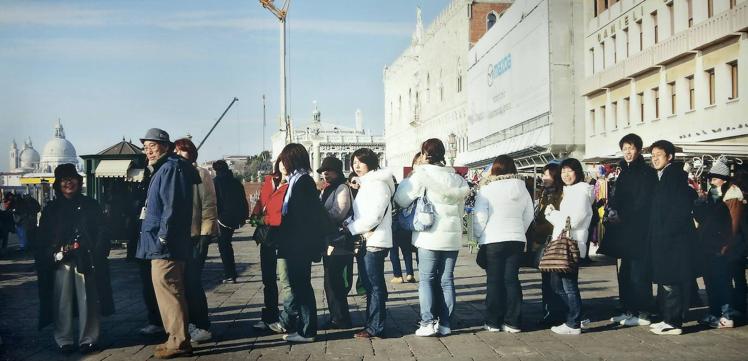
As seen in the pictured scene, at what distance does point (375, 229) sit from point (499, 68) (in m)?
40.6

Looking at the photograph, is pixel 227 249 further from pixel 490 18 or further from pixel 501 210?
pixel 490 18

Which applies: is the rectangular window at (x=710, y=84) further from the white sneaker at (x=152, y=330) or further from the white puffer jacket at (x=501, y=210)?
the white sneaker at (x=152, y=330)

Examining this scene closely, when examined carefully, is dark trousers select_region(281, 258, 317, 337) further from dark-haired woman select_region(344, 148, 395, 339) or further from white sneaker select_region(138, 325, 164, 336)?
white sneaker select_region(138, 325, 164, 336)

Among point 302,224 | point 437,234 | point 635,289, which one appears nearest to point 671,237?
point 635,289

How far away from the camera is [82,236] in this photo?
7.34 meters

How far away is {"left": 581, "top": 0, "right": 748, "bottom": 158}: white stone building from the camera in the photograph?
23.7 m

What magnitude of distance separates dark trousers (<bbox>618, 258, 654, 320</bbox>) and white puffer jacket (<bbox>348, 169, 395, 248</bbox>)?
2372 mm

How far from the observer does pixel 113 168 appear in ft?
66.3

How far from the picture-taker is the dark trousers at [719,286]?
8.07m

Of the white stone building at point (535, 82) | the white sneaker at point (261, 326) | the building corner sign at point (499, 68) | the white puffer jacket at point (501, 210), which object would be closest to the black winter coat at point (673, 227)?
the white puffer jacket at point (501, 210)

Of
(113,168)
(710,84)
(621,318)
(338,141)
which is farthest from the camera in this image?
(338,141)

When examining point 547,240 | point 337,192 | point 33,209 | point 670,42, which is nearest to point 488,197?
point 547,240

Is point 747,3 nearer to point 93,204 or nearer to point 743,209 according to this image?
point 743,209

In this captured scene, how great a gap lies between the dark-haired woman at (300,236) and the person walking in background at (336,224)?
0.86ft
